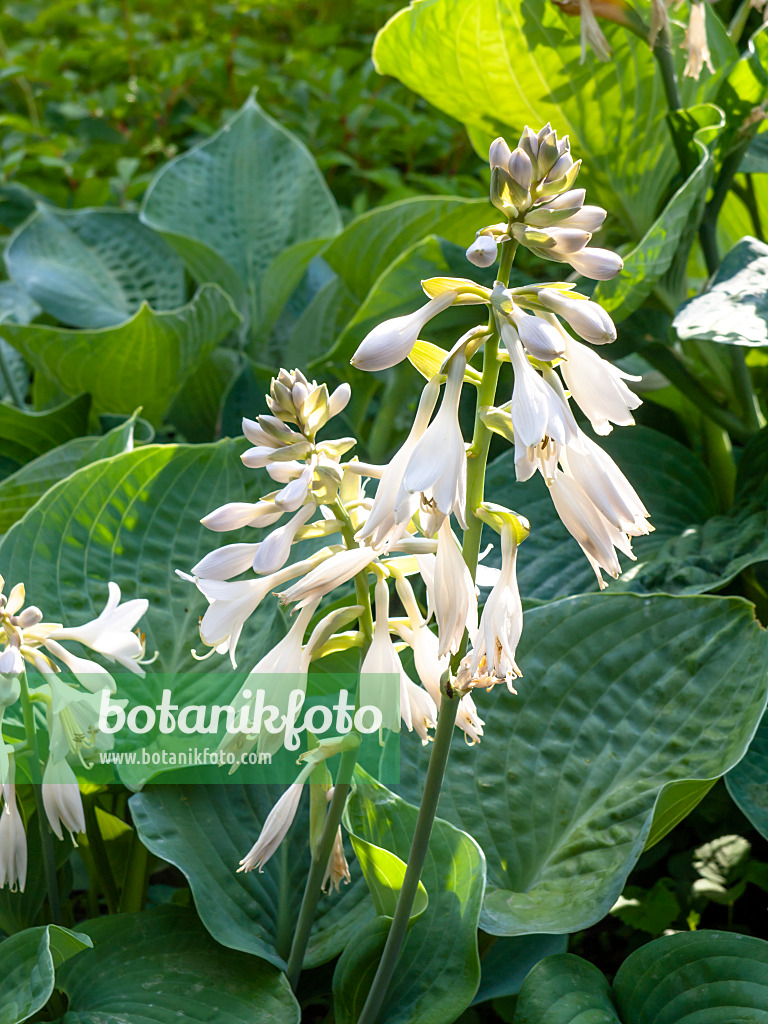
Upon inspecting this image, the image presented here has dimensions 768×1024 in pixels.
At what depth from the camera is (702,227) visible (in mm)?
1521

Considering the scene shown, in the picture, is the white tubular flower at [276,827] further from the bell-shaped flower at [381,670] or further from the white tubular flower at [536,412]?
the white tubular flower at [536,412]

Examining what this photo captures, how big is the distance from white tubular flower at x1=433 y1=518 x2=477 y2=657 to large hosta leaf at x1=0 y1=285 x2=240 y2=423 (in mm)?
1095

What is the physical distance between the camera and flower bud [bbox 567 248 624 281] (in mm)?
636

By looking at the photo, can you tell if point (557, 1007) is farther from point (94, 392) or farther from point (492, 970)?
point (94, 392)

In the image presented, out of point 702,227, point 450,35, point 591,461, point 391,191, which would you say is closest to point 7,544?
point 591,461

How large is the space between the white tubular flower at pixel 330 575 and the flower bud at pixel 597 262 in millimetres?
249

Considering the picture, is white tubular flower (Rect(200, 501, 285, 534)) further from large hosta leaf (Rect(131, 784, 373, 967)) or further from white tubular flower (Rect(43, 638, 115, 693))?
large hosta leaf (Rect(131, 784, 373, 967))

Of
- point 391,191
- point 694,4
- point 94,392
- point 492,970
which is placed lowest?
point 492,970

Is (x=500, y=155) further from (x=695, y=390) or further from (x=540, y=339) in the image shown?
(x=695, y=390)

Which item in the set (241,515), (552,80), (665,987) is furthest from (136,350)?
(665,987)

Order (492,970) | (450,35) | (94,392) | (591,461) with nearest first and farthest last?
(591,461)
(492,970)
(450,35)
(94,392)

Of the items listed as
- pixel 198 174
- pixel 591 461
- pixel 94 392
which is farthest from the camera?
pixel 198 174

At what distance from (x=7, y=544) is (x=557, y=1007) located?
32.4 inches

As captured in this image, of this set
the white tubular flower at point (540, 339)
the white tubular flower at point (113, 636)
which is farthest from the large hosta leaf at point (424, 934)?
the white tubular flower at point (540, 339)
